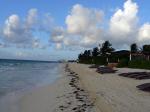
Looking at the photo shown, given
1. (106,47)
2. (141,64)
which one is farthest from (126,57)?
(106,47)

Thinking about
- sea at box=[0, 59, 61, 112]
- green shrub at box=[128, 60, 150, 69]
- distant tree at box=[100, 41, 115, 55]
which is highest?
distant tree at box=[100, 41, 115, 55]

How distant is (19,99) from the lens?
54.5 feet

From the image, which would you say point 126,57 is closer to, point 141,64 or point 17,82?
point 141,64

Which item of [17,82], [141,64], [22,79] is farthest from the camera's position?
[141,64]

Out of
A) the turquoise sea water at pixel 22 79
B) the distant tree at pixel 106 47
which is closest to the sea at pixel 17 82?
the turquoise sea water at pixel 22 79

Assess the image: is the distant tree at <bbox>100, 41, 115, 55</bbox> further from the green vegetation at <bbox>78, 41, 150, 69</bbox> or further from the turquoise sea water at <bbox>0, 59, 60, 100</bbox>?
the turquoise sea water at <bbox>0, 59, 60, 100</bbox>

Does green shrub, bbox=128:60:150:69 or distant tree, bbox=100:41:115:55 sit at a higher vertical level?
distant tree, bbox=100:41:115:55

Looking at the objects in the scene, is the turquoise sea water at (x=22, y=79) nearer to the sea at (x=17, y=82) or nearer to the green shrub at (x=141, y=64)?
the sea at (x=17, y=82)

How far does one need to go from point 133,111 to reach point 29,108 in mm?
4493

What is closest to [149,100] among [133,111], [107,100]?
[107,100]

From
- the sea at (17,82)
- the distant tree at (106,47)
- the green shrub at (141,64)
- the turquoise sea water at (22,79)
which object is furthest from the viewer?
the distant tree at (106,47)

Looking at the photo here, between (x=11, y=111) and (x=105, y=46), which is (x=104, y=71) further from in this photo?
(x=105, y=46)

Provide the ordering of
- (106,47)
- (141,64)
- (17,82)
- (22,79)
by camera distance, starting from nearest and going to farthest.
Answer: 1. (17,82)
2. (22,79)
3. (141,64)
4. (106,47)

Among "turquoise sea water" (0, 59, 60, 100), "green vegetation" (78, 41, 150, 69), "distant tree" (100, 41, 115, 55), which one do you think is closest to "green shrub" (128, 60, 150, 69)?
"green vegetation" (78, 41, 150, 69)
